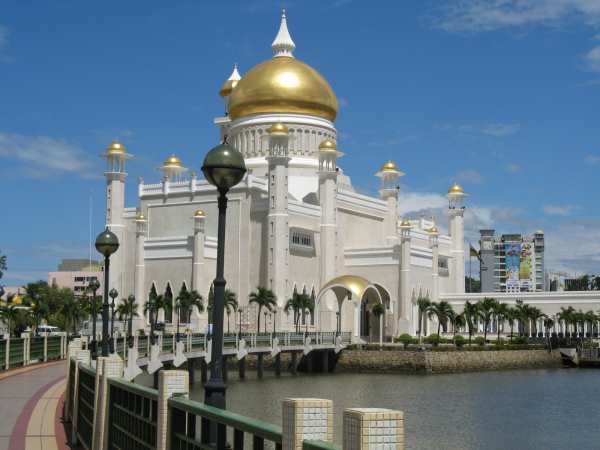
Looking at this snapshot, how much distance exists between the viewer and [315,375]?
155 feet

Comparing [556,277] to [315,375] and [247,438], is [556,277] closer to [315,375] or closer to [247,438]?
[315,375]

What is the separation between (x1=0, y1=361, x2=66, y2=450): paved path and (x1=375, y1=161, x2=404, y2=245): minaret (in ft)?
139

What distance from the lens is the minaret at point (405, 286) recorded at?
57.7 m

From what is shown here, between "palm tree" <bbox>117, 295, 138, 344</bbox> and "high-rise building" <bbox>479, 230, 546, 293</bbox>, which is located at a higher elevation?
"high-rise building" <bbox>479, 230, 546, 293</bbox>

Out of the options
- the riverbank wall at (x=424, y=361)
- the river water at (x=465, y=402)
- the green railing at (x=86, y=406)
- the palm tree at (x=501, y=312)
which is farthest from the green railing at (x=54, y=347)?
the palm tree at (x=501, y=312)

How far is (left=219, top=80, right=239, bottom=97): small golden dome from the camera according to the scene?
222 feet

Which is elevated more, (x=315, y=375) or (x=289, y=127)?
(x=289, y=127)

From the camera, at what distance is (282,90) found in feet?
198

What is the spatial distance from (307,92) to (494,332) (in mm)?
22562

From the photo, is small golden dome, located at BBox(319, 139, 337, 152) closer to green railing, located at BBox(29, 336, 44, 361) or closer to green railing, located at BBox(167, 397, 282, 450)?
green railing, located at BBox(29, 336, 44, 361)

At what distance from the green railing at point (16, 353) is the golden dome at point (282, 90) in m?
34.7

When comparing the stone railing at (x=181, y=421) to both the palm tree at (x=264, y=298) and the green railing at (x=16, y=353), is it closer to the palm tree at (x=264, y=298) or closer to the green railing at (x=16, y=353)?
the green railing at (x=16, y=353)

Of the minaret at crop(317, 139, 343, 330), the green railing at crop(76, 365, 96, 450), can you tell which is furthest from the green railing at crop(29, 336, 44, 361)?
the minaret at crop(317, 139, 343, 330)

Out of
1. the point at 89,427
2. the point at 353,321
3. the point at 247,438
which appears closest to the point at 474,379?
the point at 353,321
